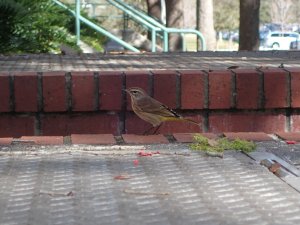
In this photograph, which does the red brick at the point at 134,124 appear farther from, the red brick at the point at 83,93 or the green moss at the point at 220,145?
the green moss at the point at 220,145

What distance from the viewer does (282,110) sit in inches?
193

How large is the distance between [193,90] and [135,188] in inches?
70.8

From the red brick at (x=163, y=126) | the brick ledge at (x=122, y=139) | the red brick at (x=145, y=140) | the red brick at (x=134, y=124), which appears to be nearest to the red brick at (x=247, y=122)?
the red brick at (x=163, y=126)

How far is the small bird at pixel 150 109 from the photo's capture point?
4324 millimetres

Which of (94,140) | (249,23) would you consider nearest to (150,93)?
(94,140)

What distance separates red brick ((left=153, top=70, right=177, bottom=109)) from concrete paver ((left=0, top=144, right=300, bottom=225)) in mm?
868

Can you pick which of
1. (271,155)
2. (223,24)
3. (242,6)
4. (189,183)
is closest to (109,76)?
(271,155)

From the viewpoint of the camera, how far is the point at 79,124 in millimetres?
4707

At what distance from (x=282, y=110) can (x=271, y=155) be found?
130cm

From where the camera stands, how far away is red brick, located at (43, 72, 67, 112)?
4.61 metres

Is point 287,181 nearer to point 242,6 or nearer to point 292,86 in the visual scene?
point 292,86

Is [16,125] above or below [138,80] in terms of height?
below

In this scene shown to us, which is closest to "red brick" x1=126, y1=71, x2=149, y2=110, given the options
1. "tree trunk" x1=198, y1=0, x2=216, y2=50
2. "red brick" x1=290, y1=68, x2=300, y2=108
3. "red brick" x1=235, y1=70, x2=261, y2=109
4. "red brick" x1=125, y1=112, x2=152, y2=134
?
"red brick" x1=125, y1=112, x2=152, y2=134

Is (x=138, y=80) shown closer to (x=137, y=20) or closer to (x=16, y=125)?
(x=16, y=125)
